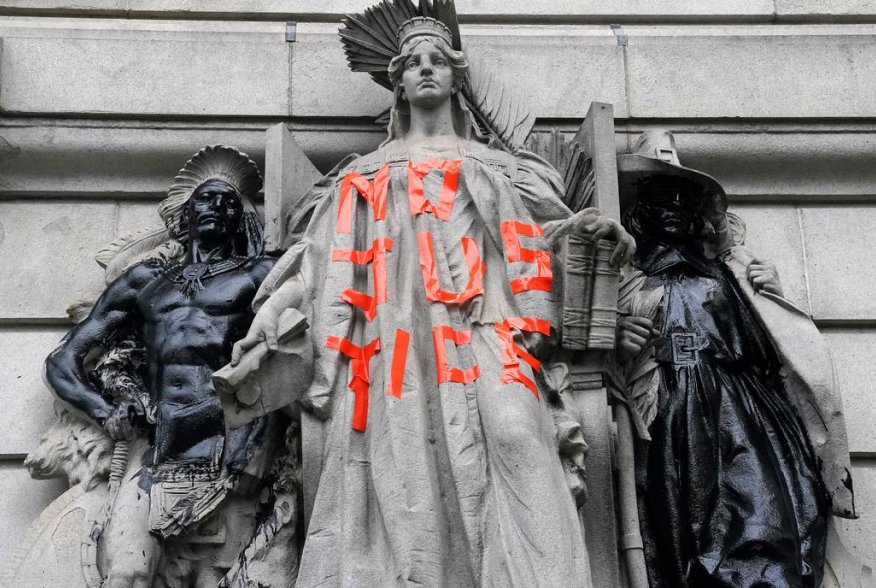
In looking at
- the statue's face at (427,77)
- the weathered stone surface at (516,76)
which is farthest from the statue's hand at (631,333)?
the weathered stone surface at (516,76)

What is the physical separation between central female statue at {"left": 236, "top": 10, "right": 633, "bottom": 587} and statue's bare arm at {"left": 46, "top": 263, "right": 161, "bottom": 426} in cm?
126

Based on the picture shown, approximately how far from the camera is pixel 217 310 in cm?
999

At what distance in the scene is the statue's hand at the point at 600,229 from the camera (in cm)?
924

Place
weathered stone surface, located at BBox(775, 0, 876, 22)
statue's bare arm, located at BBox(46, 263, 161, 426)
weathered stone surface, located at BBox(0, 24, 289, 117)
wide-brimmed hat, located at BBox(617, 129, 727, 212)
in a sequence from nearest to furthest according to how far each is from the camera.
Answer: statue's bare arm, located at BBox(46, 263, 161, 426)
wide-brimmed hat, located at BBox(617, 129, 727, 212)
weathered stone surface, located at BBox(0, 24, 289, 117)
weathered stone surface, located at BBox(775, 0, 876, 22)

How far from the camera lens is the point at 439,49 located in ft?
33.7

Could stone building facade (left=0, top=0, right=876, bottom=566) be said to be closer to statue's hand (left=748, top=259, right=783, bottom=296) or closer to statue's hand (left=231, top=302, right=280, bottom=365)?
statue's hand (left=748, top=259, right=783, bottom=296)

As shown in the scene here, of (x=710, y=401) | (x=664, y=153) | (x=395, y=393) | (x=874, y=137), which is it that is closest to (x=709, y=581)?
(x=710, y=401)

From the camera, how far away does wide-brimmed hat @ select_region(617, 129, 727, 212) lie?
426 inches

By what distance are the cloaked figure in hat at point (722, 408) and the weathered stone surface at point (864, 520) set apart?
1.80 feet

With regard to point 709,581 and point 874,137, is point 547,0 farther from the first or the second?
point 709,581

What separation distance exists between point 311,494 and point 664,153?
3552 mm

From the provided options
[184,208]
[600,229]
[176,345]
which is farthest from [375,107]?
[600,229]

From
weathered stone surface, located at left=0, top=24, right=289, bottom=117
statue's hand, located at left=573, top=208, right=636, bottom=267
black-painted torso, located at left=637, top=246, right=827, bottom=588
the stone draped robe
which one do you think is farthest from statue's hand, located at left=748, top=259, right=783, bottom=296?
weathered stone surface, located at left=0, top=24, right=289, bottom=117

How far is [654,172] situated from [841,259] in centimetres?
151
